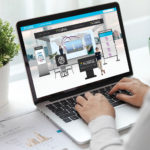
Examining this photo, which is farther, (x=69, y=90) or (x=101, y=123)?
(x=69, y=90)

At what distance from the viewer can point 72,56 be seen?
1.11 metres

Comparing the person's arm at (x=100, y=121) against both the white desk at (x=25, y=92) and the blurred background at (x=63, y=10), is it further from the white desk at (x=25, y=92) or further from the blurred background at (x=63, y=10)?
the blurred background at (x=63, y=10)

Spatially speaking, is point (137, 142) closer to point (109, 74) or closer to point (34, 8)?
point (109, 74)

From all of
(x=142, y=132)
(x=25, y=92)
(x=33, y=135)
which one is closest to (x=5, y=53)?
(x=25, y=92)

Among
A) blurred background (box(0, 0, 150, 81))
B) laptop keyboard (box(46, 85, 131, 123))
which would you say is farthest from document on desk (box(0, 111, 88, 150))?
blurred background (box(0, 0, 150, 81))

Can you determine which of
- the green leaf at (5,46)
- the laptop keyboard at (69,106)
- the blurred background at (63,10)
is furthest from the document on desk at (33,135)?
the blurred background at (63,10)

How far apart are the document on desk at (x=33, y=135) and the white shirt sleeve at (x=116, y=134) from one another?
8cm

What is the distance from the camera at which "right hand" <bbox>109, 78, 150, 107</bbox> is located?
0.93 meters

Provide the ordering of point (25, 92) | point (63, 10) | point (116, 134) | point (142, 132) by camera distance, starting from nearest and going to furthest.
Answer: point (142, 132) < point (116, 134) < point (25, 92) < point (63, 10)

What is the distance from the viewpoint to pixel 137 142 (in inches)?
19.9

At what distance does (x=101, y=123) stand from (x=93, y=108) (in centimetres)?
10

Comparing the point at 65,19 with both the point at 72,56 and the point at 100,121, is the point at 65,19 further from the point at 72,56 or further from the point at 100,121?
the point at 100,121

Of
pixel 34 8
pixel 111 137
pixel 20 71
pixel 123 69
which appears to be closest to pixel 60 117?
pixel 111 137

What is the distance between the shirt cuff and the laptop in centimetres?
16
